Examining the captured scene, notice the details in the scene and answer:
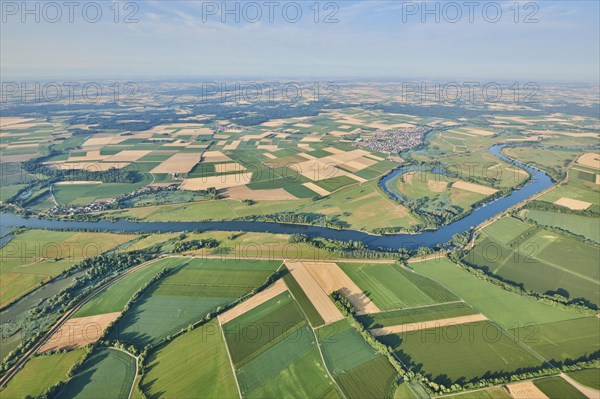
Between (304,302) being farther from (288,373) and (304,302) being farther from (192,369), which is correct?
(192,369)

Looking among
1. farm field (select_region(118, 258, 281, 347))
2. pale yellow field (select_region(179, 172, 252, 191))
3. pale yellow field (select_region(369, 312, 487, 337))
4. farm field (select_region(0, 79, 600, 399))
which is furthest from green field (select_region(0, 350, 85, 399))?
pale yellow field (select_region(179, 172, 252, 191))

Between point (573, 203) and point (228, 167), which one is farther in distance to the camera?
point (228, 167)

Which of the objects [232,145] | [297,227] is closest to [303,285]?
[297,227]

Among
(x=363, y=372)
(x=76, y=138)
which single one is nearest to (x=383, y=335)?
(x=363, y=372)

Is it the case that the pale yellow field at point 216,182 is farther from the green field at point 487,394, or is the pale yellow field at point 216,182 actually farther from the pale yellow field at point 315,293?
the green field at point 487,394

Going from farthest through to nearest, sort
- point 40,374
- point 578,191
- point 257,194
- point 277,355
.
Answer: point 257,194 < point 578,191 < point 277,355 < point 40,374

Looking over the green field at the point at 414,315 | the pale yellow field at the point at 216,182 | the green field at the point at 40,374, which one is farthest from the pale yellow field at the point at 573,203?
the green field at the point at 40,374
